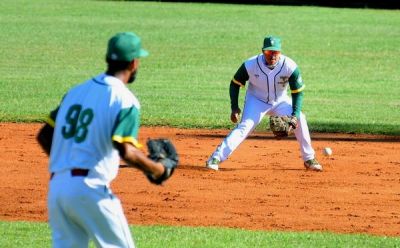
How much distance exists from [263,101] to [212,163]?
1.04 metres

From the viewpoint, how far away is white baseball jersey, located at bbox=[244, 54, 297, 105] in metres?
13.4

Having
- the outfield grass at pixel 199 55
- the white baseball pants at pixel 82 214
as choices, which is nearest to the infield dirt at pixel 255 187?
the outfield grass at pixel 199 55

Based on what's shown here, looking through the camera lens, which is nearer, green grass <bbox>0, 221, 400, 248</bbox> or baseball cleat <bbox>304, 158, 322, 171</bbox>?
green grass <bbox>0, 221, 400, 248</bbox>

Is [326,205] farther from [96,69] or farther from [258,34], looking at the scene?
[258,34]

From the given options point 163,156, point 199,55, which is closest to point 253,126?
point 163,156

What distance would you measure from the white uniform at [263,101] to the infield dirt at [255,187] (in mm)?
388

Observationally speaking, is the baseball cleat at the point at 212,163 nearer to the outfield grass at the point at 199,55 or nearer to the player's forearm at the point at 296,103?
the player's forearm at the point at 296,103

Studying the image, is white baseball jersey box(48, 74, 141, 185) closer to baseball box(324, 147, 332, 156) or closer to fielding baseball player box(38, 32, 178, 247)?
fielding baseball player box(38, 32, 178, 247)

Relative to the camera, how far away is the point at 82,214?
6605mm

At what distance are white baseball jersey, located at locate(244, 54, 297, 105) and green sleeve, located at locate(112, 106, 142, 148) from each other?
6861 millimetres

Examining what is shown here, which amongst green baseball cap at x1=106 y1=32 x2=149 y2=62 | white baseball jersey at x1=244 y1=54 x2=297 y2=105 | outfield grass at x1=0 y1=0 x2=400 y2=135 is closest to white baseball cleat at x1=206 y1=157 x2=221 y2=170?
white baseball jersey at x1=244 y1=54 x2=297 y2=105

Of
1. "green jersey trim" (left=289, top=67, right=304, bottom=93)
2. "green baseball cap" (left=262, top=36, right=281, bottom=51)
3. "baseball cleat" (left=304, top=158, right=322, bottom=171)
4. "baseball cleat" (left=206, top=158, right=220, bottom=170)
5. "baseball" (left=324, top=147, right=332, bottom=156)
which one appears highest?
"green baseball cap" (left=262, top=36, right=281, bottom=51)

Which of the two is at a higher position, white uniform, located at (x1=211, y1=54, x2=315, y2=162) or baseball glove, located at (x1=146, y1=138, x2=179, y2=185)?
baseball glove, located at (x1=146, y1=138, x2=179, y2=185)

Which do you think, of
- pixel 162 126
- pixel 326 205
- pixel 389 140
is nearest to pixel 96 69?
pixel 162 126
